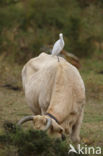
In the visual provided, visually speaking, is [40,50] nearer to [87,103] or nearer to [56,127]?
[87,103]

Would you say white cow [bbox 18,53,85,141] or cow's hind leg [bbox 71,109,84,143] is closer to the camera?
white cow [bbox 18,53,85,141]

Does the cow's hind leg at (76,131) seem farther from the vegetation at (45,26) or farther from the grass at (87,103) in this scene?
the vegetation at (45,26)

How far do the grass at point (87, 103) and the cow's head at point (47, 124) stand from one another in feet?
1.39

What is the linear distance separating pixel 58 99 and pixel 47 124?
80 centimetres

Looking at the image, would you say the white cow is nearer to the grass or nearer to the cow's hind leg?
the cow's hind leg

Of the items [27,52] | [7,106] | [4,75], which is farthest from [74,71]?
[27,52]

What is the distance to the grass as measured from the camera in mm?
8188

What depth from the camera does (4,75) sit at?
1230 centimetres

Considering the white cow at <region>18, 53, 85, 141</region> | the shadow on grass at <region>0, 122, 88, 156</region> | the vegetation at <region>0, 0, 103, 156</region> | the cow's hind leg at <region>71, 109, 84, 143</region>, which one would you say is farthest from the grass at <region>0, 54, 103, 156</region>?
the white cow at <region>18, 53, 85, 141</region>

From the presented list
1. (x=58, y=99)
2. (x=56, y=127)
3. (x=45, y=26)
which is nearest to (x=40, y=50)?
(x=45, y=26)

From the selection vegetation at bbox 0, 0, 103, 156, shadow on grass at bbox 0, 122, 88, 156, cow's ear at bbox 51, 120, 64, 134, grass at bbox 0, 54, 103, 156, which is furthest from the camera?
grass at bbox 0, 54, 103, 156

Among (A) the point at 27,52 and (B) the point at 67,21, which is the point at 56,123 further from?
(B) the point at 67,21

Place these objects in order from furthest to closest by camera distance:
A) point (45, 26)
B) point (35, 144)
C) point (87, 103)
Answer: point (45, 26) < point (87, 103) < point (35, 144)

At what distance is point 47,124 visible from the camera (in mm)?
5965
